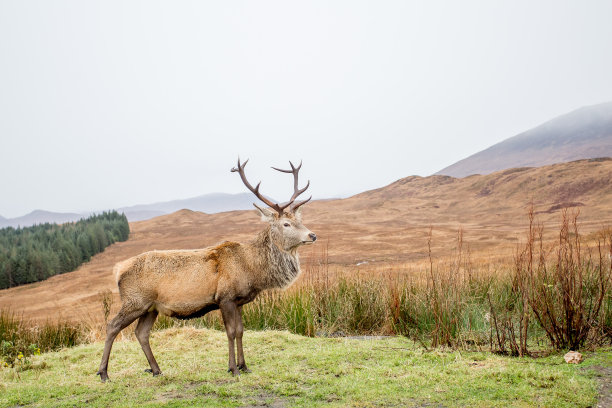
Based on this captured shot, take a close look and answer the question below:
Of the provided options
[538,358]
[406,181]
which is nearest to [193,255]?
[538,358]

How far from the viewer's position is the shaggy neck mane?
6172 mm

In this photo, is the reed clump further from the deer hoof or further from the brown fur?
the deer hoof

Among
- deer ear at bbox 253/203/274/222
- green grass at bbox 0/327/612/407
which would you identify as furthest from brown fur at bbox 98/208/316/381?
green grass at bbox 0/327/612/407

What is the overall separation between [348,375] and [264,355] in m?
1.69

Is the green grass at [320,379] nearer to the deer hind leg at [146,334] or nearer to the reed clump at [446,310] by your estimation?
the deer hind leg at [146,334]

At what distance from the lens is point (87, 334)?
9.74 metres

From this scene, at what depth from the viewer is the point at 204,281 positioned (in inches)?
228

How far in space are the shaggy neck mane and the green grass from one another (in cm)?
114

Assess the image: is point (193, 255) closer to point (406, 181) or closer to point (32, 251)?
point (32, 251)

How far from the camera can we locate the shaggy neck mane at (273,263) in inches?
243

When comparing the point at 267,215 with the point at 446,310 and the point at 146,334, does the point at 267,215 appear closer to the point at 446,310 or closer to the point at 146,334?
the point at 146,334

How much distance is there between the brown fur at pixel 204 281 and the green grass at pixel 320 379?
1.54ft

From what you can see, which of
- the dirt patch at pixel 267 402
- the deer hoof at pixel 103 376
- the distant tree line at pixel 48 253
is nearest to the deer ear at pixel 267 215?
the dirt patch at pixel 267 402

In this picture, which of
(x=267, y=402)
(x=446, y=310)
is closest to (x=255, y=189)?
(x=267, y=402)
